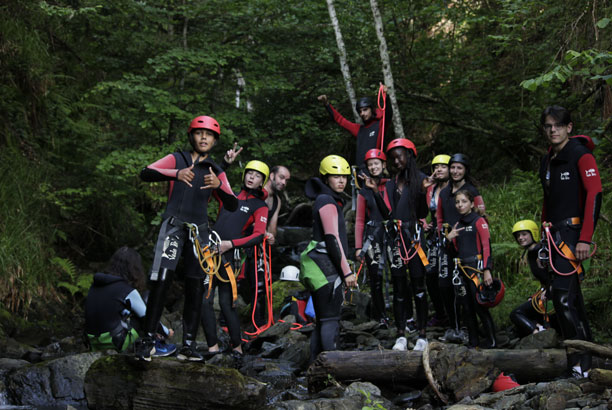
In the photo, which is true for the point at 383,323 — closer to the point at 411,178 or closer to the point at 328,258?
the point at 411,178

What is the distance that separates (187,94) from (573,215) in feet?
26.4

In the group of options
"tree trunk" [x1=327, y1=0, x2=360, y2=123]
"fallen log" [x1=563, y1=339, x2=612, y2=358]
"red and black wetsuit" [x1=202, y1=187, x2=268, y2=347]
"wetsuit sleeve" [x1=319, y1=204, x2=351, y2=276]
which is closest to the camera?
"fallen log" [x1=563, y1=339, x2=612, y2=358]

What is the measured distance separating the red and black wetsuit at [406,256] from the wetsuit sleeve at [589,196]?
2.37 metres

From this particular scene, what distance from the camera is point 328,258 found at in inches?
250

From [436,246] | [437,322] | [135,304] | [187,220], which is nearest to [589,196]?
[436,246]

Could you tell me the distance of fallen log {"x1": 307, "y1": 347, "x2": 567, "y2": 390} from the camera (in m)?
5.96

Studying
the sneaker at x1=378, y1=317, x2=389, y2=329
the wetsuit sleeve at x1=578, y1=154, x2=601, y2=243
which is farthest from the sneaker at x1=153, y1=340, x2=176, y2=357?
the wetsuit sleeve at x1=578, y1=154, x2=601, y2=243

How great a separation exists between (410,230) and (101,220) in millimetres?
8580

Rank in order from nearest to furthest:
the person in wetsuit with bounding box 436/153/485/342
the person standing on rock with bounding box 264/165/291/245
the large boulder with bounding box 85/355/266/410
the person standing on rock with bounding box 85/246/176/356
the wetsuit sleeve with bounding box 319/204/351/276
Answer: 1. the large boulder with bounding box 85/355/266/410
2. the wetsuit sleeve with bounding box 319/204/351/276
3. the person standing on rock with bounding box 85/246/176/356
4. the person in wetsuit with bounding box 436/153/485/342
5. the person standing on rock with bounding box 264/165/291/245

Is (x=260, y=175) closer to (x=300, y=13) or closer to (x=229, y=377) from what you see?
(x=229, y=377)

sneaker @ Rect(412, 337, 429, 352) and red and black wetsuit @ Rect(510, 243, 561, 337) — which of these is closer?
sneaker @ Rect(412, 337, 429, 352)

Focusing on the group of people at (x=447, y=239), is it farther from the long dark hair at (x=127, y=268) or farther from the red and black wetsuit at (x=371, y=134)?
the long dark hair at (x=127, y=268)

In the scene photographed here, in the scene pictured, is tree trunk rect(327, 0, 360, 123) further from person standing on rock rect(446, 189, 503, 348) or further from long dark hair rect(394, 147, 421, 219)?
person standing on rock rect(446, 189, 503, 348)

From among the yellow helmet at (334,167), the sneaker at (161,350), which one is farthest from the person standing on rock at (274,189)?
the sneaker at (161,350)
